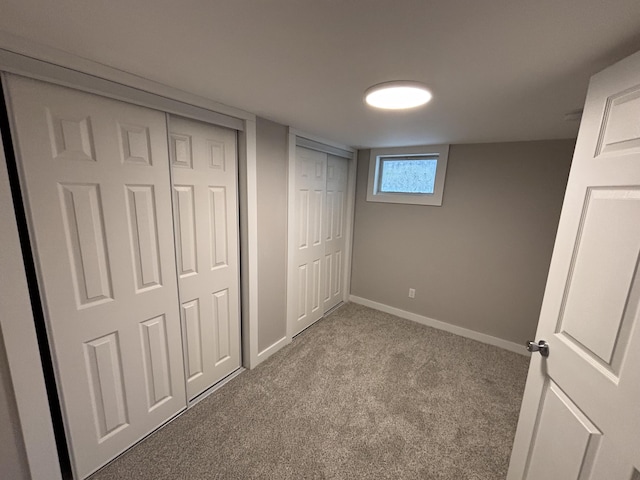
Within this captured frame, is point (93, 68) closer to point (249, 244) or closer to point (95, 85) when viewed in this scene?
point (95, 85)

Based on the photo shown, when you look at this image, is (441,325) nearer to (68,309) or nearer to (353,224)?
(353,224)

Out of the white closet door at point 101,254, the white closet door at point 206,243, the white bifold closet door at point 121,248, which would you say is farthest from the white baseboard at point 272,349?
the white closet door at point 101,254

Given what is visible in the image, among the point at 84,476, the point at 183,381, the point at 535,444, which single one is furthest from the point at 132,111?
the point at 535,444

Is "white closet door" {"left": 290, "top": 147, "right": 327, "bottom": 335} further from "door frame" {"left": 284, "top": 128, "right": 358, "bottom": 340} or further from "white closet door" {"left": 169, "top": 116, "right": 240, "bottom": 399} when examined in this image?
"white closet door" {"left": 169, "top": 116, "right": 240, "bottom": 399}

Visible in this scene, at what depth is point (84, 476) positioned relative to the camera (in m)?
1.32

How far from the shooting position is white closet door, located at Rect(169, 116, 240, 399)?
1.60 meters

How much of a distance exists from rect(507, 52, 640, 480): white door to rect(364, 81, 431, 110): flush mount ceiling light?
2.04 feet

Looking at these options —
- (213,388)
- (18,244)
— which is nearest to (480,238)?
(213,388)

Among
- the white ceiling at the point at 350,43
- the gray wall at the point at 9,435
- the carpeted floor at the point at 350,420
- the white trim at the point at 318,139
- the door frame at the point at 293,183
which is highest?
the white trim at the point at 318,139

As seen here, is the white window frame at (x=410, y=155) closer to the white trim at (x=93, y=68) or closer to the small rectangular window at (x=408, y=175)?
the small rectangular window at (x=408, y=175)

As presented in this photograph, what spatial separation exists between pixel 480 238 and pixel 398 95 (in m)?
2.00

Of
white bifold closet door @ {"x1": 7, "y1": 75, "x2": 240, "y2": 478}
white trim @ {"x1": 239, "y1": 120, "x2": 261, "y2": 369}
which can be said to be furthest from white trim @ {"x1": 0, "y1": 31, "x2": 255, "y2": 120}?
white trim @ {"x1": 239, "y1": 120, "x2": 261, "y2": 369}

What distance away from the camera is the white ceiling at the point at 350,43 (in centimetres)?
71

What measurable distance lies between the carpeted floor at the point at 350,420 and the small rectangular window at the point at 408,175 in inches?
69.7
